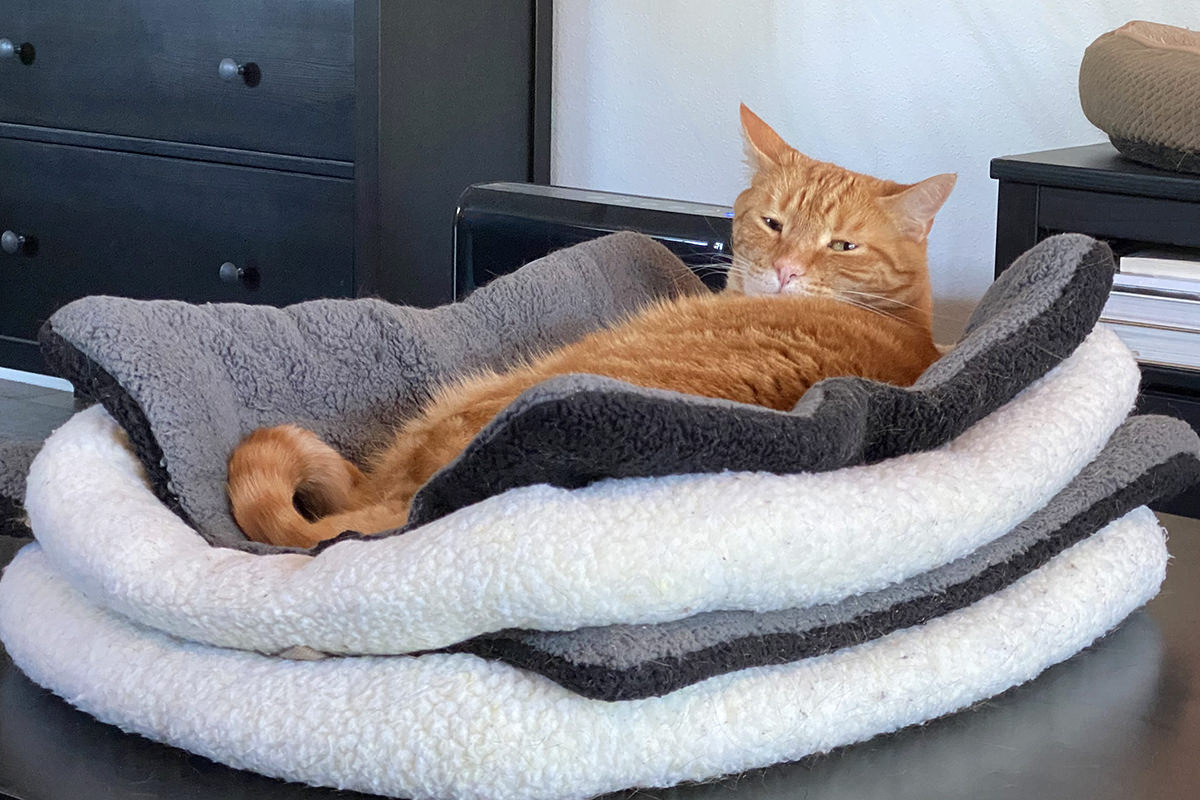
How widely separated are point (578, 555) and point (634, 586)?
0.02 metres

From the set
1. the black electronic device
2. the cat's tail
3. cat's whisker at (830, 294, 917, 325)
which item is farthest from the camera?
the black electronic device

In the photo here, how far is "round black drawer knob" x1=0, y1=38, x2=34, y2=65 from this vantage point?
2291mm

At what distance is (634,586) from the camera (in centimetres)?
50

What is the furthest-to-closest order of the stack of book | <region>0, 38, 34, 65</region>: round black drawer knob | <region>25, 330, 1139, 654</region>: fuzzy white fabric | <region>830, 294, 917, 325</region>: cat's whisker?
<region>0, 38, 34, 65</region>: round black drawer knob < the stack of book < <region>830, 294, 917, 325</region>: cat's whisker < <region>25, 330, 1139, 654</region>: fuzzy white fabric

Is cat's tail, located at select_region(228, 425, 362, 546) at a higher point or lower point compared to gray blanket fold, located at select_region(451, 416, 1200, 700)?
lower

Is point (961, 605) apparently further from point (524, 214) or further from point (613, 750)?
point (524, 214)

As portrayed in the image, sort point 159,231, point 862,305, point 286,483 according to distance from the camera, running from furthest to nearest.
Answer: point 159,231, point 862,305, point 286,483

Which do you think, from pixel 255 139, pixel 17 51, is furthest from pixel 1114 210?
pixel 17 51

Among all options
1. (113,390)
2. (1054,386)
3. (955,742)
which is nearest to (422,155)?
(113,390)

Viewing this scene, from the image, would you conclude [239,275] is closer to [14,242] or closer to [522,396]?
[14,242]

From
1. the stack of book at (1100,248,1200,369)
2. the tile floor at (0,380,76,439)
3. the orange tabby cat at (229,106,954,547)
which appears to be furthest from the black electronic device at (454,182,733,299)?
the tile floor at (0,380,76,439)

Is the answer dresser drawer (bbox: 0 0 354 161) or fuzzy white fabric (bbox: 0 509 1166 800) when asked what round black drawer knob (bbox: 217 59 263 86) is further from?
fuzzy white fabric (bbox: 0 509 1166 800)

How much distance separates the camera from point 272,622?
0.54 meters

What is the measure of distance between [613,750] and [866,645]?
139 mm
